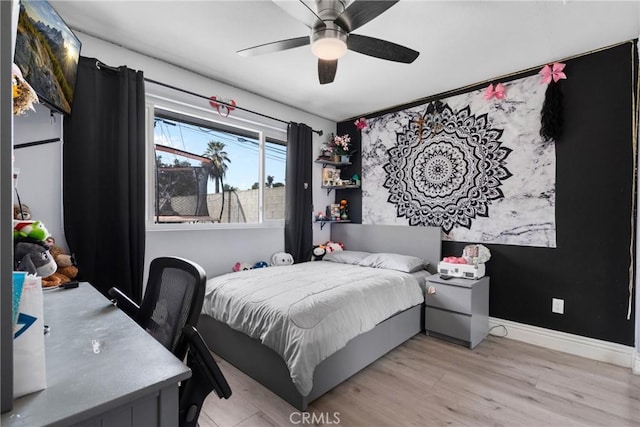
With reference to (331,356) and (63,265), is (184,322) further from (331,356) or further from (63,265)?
(63,265)

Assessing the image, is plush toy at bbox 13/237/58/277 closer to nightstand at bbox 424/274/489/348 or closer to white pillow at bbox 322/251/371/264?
white pillow at bbox 322/251/371/264

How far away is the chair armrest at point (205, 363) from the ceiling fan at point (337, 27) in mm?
1570

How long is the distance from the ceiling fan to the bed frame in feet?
6.32

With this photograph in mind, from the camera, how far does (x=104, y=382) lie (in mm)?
708

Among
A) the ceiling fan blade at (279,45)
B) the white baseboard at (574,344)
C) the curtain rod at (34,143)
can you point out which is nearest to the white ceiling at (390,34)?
the ceiling fan blade at (279,45)

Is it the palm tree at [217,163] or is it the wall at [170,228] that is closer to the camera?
the wall at [170,228]

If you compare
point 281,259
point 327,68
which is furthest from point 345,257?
point 327,68

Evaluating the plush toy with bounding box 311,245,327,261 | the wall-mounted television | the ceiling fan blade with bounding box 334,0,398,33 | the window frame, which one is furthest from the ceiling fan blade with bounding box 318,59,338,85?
the plush toy with bounding box 311,245,327,261

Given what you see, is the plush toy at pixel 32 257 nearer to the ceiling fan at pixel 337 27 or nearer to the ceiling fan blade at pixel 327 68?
the ceiling fan at pixel 337 27

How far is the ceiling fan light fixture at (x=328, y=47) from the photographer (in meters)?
1.72

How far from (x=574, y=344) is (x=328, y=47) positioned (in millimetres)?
3075

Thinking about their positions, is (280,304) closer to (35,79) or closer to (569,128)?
(35,79)

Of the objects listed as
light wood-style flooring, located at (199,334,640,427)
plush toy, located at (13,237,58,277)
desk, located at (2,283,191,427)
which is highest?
plush toy, located at (13,237,58,277)

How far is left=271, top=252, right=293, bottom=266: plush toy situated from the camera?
3391mm
